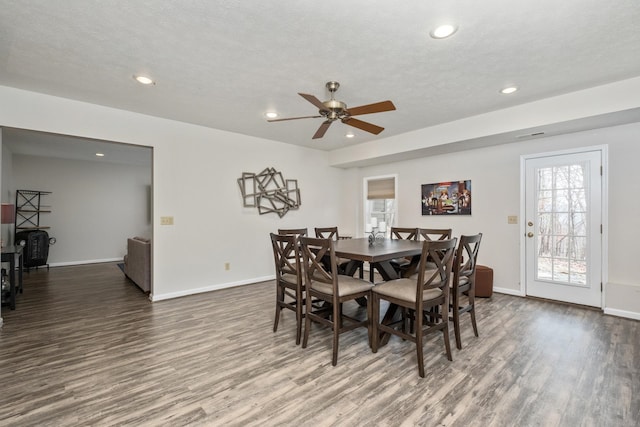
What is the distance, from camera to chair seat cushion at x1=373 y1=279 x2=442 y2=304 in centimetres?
231

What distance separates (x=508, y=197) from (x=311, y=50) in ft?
11.8

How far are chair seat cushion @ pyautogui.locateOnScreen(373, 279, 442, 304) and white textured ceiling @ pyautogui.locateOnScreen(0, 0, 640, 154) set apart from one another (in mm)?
1922

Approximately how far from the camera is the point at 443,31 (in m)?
2.09

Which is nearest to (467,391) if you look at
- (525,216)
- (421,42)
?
(421,42)

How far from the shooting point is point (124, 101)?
3416 millimetres

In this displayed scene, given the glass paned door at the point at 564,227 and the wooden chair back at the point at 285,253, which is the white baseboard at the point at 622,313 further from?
the wooden chair back at the point at 285,253

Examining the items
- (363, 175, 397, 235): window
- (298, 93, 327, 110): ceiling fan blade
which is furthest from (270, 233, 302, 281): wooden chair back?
(363, 175, 397, 235): window

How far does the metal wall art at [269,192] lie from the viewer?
4930 mm

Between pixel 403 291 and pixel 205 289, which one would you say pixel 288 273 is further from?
pixel 205 289

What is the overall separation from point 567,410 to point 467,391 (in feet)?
1.79

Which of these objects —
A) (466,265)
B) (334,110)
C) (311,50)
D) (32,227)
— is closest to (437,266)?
(466,265)

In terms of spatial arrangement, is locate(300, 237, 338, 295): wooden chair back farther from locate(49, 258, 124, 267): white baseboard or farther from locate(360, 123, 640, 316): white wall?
locate(49, 258, 124, 267): white baseboard

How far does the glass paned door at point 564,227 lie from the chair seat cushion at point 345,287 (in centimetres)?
293

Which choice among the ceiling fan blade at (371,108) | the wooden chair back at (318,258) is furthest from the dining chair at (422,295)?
the ceiling fan blade at (371,108)
